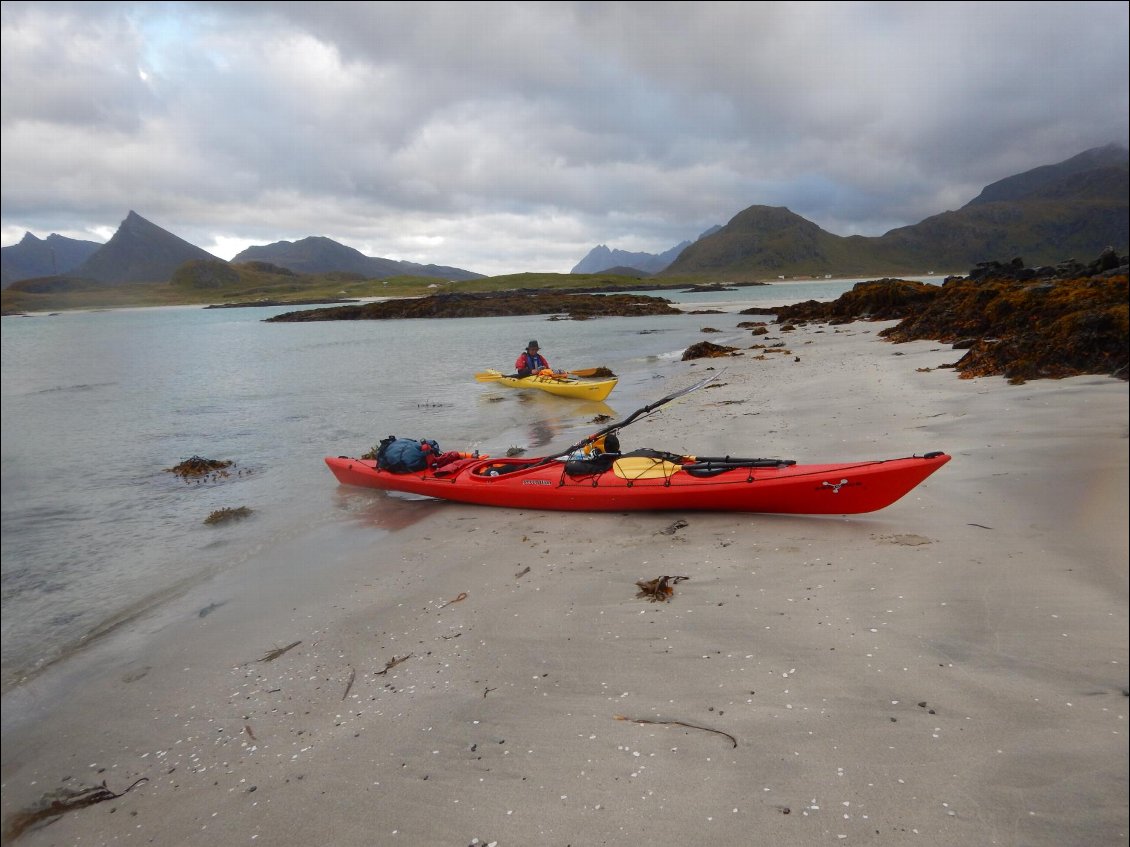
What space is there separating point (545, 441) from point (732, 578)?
7.33 metres

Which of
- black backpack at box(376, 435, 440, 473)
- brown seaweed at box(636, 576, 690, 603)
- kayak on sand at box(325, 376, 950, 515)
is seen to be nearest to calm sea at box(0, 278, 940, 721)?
black backpack at box(376, 435, 440, 473)

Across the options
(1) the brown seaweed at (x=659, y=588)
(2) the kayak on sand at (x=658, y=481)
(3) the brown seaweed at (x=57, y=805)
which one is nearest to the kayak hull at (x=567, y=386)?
(2) the kayak on sand at (x=658, y=481)

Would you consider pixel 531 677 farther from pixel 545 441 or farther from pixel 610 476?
pixel 545 441

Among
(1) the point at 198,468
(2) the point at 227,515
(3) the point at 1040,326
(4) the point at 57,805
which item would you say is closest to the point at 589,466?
(4) the point at 57,805

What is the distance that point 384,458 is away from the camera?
8578 millimetres

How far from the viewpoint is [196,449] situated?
43.0 feet

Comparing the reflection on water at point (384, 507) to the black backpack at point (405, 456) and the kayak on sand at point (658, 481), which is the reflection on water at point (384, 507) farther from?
the black backpack at point (405, 456)

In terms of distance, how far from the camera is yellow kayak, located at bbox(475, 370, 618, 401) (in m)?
15.3

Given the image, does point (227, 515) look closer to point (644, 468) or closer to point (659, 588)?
point (644, 468)

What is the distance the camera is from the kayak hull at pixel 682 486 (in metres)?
5.15

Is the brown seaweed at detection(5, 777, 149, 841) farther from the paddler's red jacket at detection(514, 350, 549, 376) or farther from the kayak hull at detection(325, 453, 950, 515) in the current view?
the paddler's red jacket at detection(514, 350, 549, 376)

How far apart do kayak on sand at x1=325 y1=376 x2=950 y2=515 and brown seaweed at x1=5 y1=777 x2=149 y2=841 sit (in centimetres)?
451

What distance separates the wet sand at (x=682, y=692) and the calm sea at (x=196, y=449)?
4.39 feet

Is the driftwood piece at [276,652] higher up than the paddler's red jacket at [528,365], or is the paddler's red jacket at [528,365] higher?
the paddler's red jacket at [528,365]
